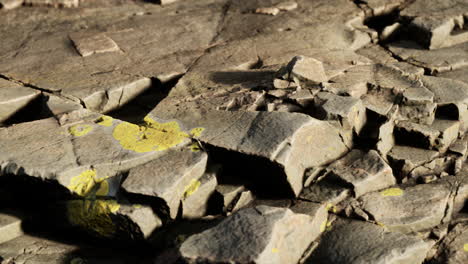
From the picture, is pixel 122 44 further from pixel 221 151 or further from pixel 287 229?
pixel 287 229

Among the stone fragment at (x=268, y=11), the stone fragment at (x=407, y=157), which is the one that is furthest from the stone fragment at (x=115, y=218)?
the stone fragment at (x=268, y=11)

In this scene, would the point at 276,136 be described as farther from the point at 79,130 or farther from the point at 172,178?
the point at 79,130

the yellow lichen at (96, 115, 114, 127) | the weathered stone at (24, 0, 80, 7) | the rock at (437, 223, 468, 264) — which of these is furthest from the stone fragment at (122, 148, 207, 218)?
the weathered stone at (24, 0, 80, 7)

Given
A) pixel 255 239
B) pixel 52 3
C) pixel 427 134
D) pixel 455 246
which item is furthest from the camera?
pixel 52 3

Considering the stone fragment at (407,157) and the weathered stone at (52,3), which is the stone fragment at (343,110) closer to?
the stone fragment at (407,157)

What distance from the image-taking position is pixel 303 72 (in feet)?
13.5

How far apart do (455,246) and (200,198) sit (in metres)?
1.77

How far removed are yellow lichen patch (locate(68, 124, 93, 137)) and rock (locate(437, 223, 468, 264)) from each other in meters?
2.74

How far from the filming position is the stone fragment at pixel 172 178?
3213 mm

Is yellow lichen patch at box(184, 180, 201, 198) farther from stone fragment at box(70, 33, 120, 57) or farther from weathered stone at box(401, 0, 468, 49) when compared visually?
weathered stone at box(401, 0, 468, 49)

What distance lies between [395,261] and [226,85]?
221 cm

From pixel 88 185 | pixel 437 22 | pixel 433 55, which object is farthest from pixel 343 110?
pixel 437 22

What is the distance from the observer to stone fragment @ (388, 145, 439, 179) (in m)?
3.70

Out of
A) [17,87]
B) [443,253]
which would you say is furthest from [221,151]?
[17,87]
